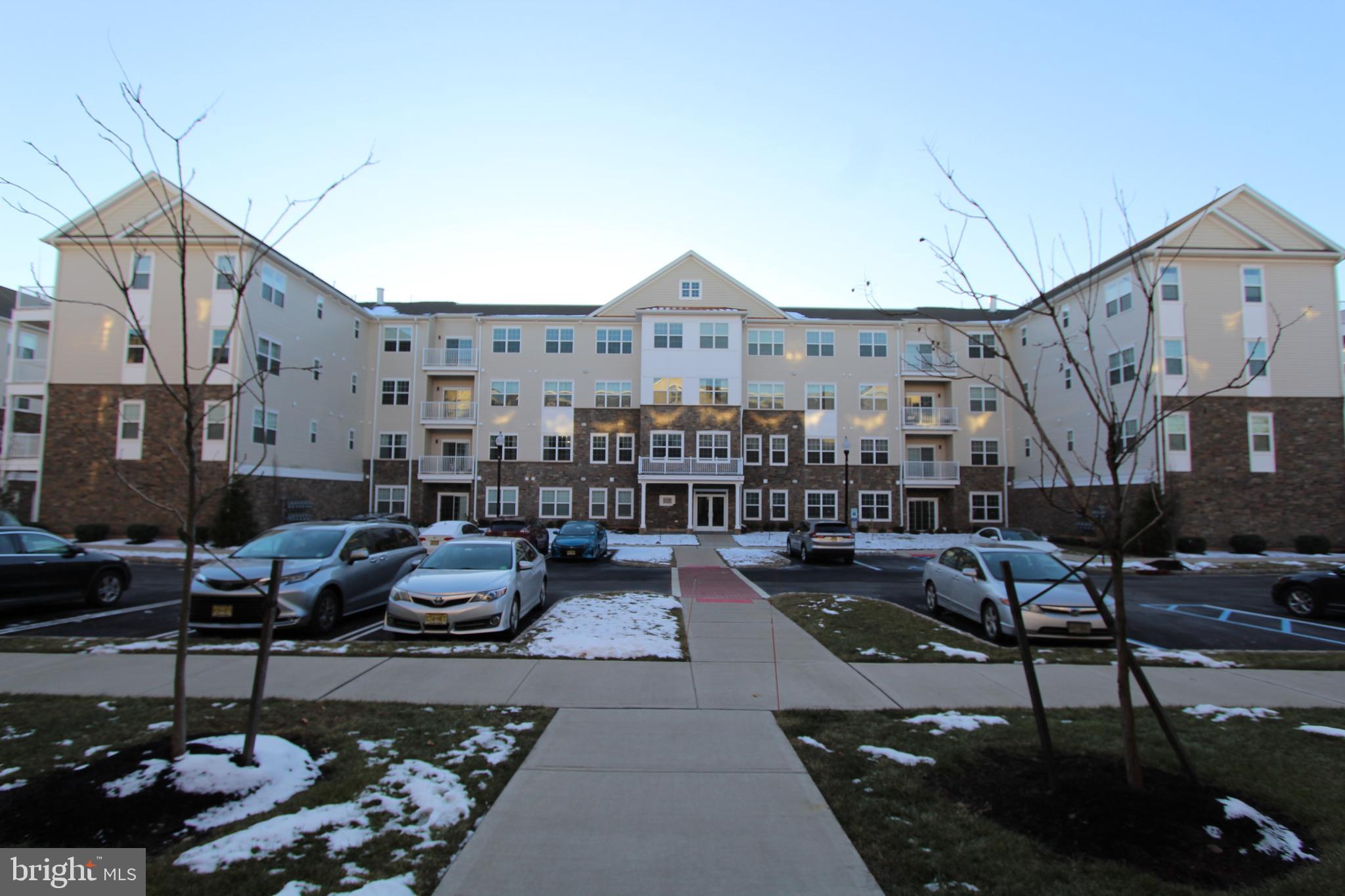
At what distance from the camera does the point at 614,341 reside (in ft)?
133

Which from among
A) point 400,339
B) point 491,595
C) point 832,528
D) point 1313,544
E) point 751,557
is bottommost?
point 751,557

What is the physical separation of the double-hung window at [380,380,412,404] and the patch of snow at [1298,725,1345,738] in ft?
133

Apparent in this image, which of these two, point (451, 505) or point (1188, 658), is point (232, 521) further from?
point (1188, 658)

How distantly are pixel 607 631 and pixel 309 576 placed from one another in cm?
433

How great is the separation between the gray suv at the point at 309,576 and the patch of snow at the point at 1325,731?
1060cm

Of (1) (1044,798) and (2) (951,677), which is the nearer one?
(1) (1044,798)

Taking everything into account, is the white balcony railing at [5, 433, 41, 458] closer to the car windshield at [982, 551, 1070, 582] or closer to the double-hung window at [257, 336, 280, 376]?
the double-hung window at [257, 336, 280, 376]

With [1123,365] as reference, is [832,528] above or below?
below

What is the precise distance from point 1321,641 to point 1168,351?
2284 cm

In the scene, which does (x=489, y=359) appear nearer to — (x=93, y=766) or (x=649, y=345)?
(x=649, y=345)

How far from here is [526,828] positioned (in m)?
3.76

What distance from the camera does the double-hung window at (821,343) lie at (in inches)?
1610

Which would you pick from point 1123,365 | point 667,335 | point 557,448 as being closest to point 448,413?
point 557,448

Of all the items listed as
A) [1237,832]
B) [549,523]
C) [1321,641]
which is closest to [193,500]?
[1237,832]
